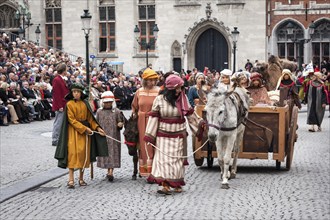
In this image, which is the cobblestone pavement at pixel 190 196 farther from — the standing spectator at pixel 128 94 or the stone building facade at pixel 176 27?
the stone building facade at pixel 176 27

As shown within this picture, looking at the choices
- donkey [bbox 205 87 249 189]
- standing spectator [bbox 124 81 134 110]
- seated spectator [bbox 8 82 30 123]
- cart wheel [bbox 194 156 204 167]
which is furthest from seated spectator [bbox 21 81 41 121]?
donkey [bbox 205 87 249 189]

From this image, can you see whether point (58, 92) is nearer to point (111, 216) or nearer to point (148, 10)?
point (111, 216)

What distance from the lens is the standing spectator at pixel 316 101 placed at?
2195 cm

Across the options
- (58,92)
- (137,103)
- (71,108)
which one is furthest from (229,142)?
(58,92)

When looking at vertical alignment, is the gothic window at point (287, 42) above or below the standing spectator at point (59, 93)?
above

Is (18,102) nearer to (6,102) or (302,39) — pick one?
(6,102)

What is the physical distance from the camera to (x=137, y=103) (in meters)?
12.5

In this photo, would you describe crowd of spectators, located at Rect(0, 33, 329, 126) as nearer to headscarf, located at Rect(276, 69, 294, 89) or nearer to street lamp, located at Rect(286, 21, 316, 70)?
street lamp, located at Rect(286, 21, 316, 70)

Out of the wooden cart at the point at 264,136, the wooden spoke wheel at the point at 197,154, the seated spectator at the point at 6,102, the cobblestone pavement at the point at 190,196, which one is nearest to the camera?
the cobblestone pavement at the point at 190,196

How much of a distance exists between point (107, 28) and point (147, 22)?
242cm

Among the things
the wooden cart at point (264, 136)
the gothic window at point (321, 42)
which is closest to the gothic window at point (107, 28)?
the gothic window at point (321, 42)

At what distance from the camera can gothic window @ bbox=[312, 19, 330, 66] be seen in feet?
134

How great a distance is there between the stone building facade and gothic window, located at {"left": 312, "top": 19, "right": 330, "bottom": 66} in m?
0.07

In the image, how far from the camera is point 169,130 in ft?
36.5
